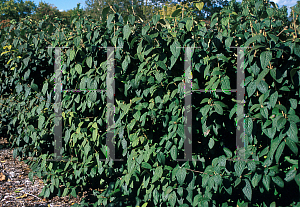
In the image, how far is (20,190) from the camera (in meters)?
2.92

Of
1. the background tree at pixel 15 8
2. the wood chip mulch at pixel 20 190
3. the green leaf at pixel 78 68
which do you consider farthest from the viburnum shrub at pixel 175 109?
the background tree at pixel 15 8

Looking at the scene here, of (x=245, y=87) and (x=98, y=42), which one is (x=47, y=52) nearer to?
(x=98, y=42)

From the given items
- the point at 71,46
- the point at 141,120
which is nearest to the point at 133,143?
the point at 141,120

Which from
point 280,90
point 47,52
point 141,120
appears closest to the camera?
point 280,90

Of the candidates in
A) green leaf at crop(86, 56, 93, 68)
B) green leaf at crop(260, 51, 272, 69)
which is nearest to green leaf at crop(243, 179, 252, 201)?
green leaf at crop(260, 51, 272, 69)

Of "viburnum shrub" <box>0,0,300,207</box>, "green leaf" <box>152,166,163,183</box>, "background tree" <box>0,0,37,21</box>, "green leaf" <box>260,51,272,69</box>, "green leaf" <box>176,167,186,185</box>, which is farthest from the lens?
"background tree" <box>0,0,37,21</box>

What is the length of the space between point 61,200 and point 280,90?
8.48 feet

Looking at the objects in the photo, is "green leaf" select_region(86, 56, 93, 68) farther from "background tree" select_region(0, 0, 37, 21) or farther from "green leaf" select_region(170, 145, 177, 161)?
"background tree" select_region(0, 0, 37, 21)

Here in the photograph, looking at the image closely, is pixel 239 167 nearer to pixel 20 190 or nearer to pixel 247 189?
pixel 247 189

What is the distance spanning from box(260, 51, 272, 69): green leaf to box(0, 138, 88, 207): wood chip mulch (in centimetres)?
240

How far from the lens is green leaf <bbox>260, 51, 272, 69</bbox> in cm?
159

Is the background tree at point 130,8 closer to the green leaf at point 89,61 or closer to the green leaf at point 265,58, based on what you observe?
the green leaf at point 89,61

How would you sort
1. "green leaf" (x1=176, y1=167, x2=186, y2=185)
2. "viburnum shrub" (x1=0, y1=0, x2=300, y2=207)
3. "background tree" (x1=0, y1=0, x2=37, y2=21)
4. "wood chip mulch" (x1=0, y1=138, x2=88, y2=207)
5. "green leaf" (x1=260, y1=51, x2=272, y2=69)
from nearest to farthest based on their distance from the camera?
1. "green leaf" (x1=260, y1=51, x2=272, y2=69)
2. "viburnum shrub" (x1=0, y1=0, x2=300, y2=207)
3. "green leaf" (x1=176, y1=167, x2=186, y2=185)
4. "wood chip mulch" (x1=0, y1=138, x2=88, y2=207)
5. "background tree" (x1=0, y1=0, x2=37, y2=21)

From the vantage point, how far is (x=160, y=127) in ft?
7.44
